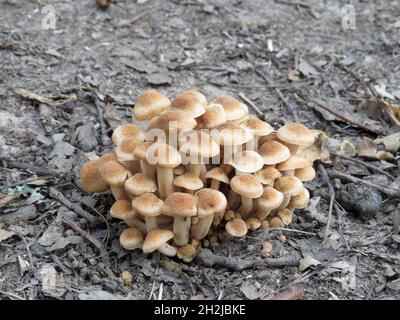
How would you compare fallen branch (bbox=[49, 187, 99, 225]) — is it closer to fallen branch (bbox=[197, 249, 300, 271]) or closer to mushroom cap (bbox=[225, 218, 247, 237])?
fallen branch (bbox=[197, 249, 300, 271])

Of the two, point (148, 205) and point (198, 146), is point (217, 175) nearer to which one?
point (198, 146)

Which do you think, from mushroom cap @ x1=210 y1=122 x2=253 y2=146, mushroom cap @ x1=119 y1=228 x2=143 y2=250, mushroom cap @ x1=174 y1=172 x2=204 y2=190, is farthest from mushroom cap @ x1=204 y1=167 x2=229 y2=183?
mushroom cap @ x1=119 y1=228 x2=143 y2=250

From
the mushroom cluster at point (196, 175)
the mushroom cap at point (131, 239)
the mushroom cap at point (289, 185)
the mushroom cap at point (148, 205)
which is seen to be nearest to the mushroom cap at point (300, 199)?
the mushroom cluster at point (196, 175)

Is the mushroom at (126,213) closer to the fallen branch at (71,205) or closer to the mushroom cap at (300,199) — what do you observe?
the fallen branch at (71,205)

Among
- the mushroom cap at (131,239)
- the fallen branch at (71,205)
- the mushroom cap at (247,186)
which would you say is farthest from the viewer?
the fallen branch at (71,205)

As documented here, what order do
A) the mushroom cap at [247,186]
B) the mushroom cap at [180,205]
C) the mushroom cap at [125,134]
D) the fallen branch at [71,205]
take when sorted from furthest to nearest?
the fallen branch at [71,205] → the mushroom cap at [125,134] → the mushroom cap at [247,186] → the mushroom cap at [180,205]

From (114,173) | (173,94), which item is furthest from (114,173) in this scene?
(173,94)
